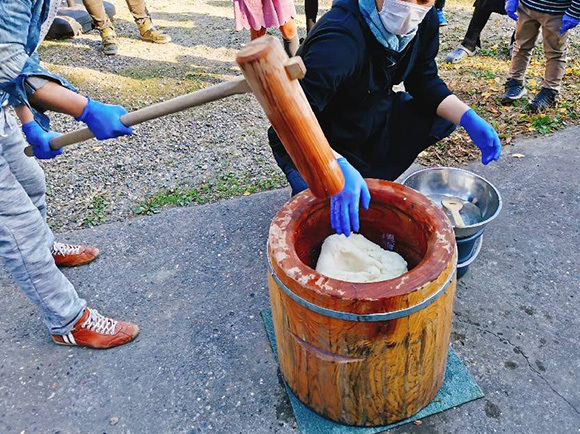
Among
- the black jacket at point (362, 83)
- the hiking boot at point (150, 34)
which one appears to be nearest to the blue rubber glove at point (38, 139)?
the black jacket at point (362, 83)

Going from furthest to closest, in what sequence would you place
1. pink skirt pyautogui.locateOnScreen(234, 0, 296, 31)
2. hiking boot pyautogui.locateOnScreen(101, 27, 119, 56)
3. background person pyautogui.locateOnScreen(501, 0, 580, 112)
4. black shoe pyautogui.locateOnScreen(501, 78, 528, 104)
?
1. hiking boot pyautogui.locateOnScreen(101, 27, 119, 56)
2. black shoe pyautogui.locateOnScreen(501, 78, 528, 104)
3. pink skirt pyautogui.locateOnScreen(234, 0, 296, 31)
4. background person pyautogui.locateOnScreen(501, 0, 580, 112)

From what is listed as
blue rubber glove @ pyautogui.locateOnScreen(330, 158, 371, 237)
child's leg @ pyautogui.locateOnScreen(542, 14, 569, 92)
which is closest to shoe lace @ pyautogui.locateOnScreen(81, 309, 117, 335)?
blue rubber glove @ pyautogui.locateOnScreen(330, 158, 371, 237)

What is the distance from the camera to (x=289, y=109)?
1.33 m

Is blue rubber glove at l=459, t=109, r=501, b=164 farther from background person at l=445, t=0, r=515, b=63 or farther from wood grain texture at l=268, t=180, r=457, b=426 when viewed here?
background person at l=445, t=0, r=515, b=63

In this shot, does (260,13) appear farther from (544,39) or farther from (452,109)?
(544,39)

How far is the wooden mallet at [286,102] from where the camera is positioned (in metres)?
1.25

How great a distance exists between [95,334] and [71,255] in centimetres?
66

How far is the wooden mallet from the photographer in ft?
4.10

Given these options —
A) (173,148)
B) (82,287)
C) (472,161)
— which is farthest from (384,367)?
(173,148)

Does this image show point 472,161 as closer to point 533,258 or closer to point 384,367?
point 533,258

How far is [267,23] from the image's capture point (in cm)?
404

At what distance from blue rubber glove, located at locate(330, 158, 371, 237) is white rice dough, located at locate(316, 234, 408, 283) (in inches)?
6.3

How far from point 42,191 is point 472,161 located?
2.82 metres

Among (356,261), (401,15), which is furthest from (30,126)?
(401,15)
